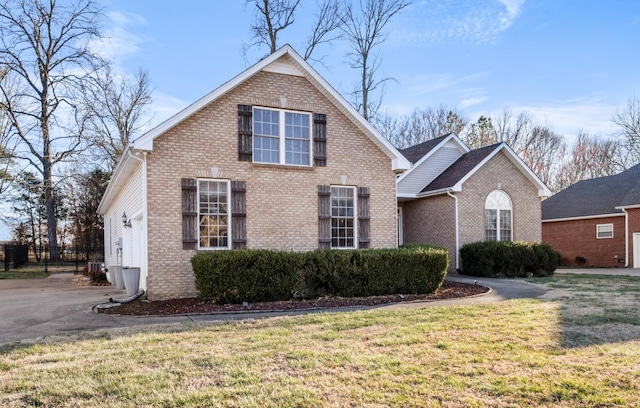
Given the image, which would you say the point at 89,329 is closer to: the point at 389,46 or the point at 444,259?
the point at 444,259

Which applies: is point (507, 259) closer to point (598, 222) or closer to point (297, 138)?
point (297, 138)

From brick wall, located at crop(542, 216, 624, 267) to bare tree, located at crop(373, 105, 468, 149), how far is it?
12.3m

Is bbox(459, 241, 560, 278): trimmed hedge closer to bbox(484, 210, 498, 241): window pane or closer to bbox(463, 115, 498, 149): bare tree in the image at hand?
bbox(484, 210, 498, 241): window pane

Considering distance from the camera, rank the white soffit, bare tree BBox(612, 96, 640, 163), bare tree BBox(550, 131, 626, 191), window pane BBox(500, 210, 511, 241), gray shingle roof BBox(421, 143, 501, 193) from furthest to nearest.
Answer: bare tree BBox(550, 131, 626, 191), bare tree BBox(612, 96, 640, 163), window pane BBox(500, 210, 511, 241), gray shingle roof BBox(421, 143, 501, 193), the white soffit

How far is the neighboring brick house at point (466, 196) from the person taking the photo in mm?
18703

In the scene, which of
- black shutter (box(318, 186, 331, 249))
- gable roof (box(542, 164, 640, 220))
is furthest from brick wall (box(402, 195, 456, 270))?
gable roof (box(542, 164, 640, 220))

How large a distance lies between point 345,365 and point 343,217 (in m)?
9.13

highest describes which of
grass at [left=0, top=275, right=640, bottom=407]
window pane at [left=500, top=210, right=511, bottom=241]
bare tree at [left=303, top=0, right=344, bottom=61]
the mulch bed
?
bare tree at [left=303, top=0, right=344, bottom=61]

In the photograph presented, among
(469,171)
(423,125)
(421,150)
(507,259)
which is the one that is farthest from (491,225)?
(423,125)

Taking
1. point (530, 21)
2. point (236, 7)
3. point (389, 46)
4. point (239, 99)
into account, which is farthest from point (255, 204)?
point (389, 46)

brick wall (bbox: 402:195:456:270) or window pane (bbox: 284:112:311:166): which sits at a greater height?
window pane (bbox: 284:112:311:166)

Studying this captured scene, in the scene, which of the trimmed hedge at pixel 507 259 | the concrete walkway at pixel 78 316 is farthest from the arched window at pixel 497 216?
the concrete walkway at pixel 78 316

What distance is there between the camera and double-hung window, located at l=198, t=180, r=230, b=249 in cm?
1243

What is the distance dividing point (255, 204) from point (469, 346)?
26.6ft
